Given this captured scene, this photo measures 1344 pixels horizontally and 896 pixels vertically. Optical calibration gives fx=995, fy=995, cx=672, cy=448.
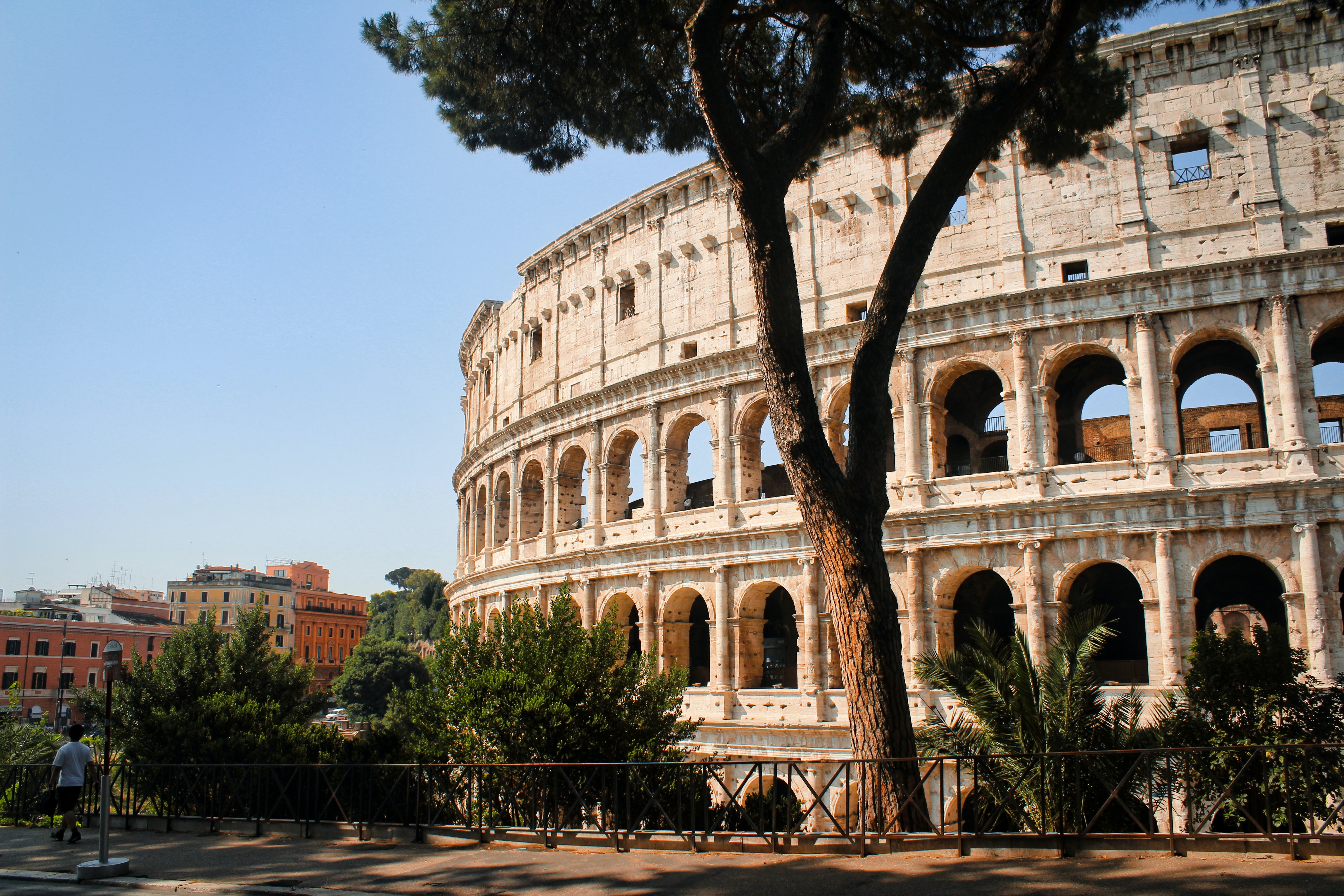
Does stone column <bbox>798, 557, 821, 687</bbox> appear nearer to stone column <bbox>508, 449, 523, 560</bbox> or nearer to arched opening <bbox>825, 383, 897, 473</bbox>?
arched opening <bbox>825, 383, 897, 473</bbox>

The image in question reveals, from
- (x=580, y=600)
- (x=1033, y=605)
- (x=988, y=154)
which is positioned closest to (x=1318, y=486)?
(x=1033, y=605)

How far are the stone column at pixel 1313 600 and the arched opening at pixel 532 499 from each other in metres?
17.0

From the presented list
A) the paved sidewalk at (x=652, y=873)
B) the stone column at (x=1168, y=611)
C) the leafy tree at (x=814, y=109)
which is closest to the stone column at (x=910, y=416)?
the stone column at (x=1168, y=611)

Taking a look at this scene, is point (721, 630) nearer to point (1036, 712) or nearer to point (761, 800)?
point (1036, 712)

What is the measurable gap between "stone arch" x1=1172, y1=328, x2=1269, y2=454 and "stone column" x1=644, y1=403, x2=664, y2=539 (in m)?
10.0

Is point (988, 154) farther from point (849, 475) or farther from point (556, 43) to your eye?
point (556, 43)

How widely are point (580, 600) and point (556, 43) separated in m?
13.3

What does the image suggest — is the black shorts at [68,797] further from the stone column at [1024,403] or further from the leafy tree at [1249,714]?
the stone column at [1024,403]

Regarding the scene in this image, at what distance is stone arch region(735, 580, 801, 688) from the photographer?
19.5 metres

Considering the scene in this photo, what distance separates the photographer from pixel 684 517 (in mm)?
20844

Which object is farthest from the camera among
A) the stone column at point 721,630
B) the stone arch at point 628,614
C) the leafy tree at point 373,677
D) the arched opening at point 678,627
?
the leafy tree at point 373,677

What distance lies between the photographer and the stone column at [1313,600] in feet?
47.6

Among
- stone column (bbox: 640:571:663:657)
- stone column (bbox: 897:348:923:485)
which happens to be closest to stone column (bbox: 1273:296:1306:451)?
stone column (bbox: 897:348:923:485)

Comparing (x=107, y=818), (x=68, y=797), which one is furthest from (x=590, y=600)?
(x=107, y=818)
